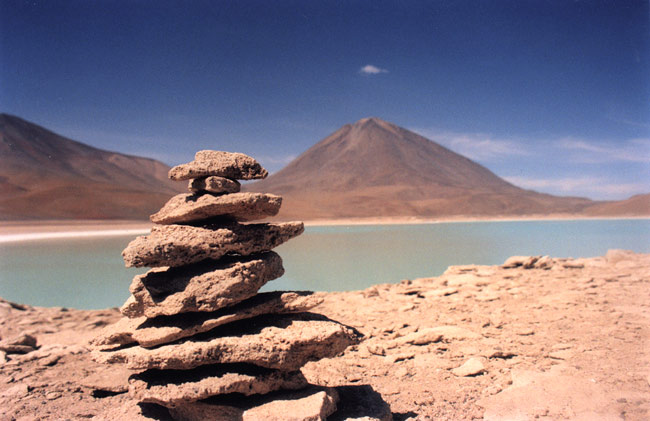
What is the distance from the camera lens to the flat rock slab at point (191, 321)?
151 inches

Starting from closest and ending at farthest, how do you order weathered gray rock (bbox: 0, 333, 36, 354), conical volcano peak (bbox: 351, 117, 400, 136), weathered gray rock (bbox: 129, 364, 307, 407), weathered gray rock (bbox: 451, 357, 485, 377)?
weathered gray rock (bbox: 129, 364, 307, 407) < weathered gray rock (bbox: 451, 357, 485, 377) < weathered gray rock (bbox: 0, 333, 36, 354) < conical volcano peak (bbox: 351, 117, 400, 136)

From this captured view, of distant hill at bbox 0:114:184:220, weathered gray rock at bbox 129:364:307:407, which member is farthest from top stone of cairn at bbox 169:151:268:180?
distant hill at bbox 0:114:184:220

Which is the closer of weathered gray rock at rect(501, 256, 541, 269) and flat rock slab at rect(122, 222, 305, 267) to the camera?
flat rock slab at rect(122, 222, 305, 267)

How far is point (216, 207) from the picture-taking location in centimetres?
412

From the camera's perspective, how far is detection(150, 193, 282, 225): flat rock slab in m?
4.11

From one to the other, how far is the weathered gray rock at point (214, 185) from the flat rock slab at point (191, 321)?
1133 millimetres

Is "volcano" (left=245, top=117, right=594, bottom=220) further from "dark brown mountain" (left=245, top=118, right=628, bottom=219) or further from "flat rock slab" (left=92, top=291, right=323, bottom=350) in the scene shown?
"flat rock slab" (left=92, top=291, right=323, bottom=350)

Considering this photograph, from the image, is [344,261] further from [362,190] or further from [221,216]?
[362,190]

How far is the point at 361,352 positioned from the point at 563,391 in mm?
2693

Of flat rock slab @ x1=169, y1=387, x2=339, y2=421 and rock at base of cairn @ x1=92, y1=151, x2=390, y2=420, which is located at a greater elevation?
rock at base of cairn @ x1=92, y1=151, x2=390, y2=420

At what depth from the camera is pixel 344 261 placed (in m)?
21.0

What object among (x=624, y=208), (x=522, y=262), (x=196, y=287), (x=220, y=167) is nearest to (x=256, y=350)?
(x=196, y=287)

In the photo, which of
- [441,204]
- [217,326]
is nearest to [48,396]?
[217,326]

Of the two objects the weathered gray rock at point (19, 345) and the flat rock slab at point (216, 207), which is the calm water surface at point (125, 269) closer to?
the weathered gray rock at point (19, 345)
